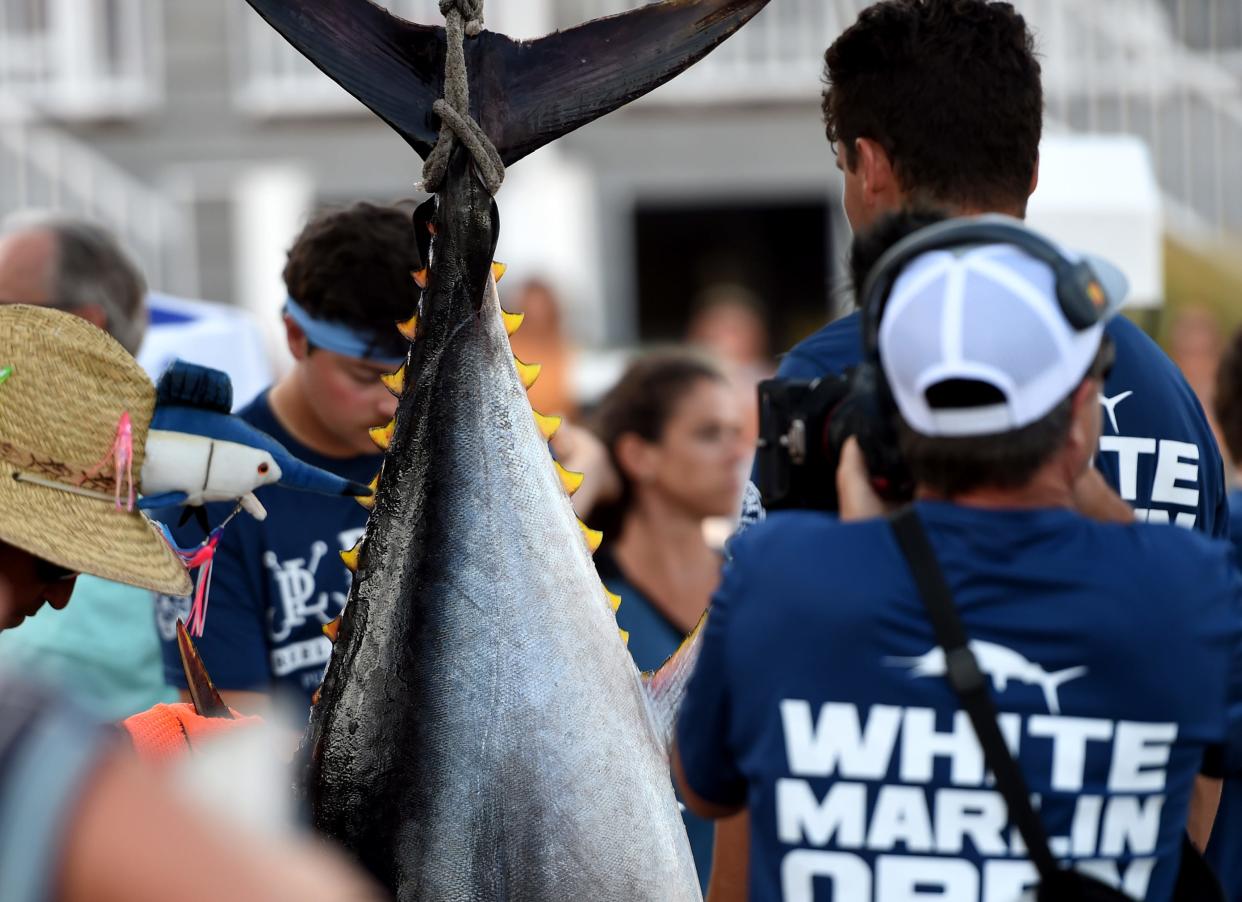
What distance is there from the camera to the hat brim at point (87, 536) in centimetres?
167

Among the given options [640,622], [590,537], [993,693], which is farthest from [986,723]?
[640,622]

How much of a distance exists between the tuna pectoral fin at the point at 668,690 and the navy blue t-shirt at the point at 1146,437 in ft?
1.34

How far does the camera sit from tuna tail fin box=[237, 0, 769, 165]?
2338mm

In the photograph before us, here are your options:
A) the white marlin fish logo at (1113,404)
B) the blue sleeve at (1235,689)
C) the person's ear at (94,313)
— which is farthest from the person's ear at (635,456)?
the blue sleeve at (1235,689)

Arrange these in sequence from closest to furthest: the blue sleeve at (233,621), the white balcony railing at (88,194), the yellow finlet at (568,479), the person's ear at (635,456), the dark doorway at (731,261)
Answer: the yellow finlet at (568,479)
the blue sleeve at (233,621)
the person's ear at (635,456)
the white balcony railing at (88,194)
the dark doorway at (731,261)

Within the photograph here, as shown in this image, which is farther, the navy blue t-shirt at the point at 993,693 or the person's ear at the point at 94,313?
the person's ear at the point at 94,313

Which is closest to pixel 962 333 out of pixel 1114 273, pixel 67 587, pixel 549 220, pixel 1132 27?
pixel 1114 273

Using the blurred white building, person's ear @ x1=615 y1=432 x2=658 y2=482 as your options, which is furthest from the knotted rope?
the blurred white building

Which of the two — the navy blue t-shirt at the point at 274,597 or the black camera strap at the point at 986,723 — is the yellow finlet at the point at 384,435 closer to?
Answer: the navy blue t-shirt at the point at 274,597

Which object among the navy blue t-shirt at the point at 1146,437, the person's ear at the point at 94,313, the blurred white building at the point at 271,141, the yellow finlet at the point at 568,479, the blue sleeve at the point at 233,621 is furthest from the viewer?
the blurred white building at the point at 271,141

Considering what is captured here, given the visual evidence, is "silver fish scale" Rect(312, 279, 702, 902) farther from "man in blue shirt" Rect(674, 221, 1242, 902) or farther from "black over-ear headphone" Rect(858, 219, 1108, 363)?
"black over-ear headphone" Rect(858, 219, 1108, 363)

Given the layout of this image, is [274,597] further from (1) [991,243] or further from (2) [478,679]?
(1) [991,243]

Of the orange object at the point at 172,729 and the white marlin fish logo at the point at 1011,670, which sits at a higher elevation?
the white marlin fish logo at the point at 1011,670

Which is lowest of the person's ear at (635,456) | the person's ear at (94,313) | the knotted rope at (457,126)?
the person's ear at (635,456)
